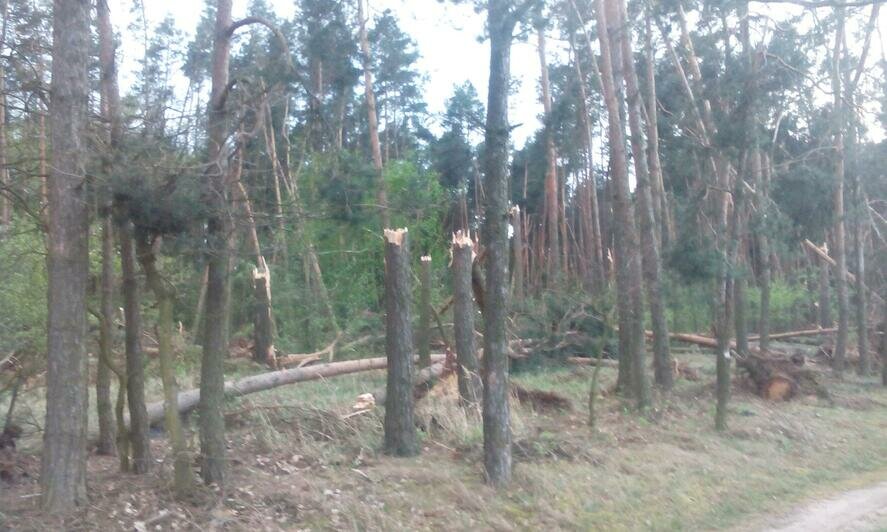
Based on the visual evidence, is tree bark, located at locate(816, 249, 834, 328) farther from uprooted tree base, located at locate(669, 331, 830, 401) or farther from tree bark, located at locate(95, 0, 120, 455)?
tree bark, located at locate(95, 0, 120, 455)

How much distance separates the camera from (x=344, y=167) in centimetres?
1165

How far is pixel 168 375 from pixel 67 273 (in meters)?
1.49

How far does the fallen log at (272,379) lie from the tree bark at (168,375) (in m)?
3.11

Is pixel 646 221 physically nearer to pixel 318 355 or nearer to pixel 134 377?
pixel 318 355

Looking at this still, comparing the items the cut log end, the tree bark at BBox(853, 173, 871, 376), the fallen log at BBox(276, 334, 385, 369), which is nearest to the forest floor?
the cut log end

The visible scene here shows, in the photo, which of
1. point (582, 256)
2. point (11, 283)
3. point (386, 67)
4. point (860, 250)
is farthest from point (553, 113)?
point (582, 256)

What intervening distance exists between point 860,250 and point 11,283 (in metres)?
22.4

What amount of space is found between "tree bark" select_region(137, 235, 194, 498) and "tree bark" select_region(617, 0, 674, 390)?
1011cm

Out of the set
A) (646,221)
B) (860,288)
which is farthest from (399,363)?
(860,288)

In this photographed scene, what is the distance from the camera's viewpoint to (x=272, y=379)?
16875 millimetres

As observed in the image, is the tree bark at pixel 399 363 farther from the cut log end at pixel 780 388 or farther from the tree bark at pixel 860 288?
the tree bark at pixel 860 288

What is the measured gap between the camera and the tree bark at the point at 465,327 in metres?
15.4

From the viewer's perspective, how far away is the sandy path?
1155cm

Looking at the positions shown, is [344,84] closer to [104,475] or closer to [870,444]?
[104,475]
